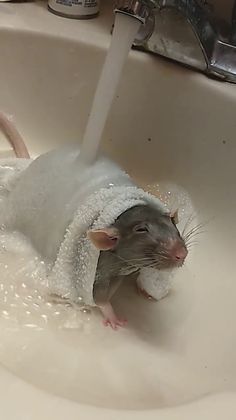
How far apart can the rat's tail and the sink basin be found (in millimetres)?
11

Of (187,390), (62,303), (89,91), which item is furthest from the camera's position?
(89,91)

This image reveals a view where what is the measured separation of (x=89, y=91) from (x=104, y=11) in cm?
11

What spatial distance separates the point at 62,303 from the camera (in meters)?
0.65

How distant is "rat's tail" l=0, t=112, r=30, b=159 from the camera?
78 centimetres

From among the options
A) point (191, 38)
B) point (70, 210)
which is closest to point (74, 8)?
point (191, 38)

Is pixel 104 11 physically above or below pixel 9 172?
above

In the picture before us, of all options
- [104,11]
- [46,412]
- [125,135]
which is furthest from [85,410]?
[104,11]

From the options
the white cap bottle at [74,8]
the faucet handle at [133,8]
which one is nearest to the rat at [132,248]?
the faucet handle at [133,8]

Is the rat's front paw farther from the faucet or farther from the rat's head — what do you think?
the faucet

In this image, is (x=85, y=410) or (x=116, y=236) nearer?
(x=85, y=410)

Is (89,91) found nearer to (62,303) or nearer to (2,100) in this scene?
(2,100)

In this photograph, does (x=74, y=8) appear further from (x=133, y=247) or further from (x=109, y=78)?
(x=133, y=247)

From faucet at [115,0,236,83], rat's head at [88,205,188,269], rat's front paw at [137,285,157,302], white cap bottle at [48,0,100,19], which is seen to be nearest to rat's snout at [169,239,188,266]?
rat's head at [88,205,188,269]

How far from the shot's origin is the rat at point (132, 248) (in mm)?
583
